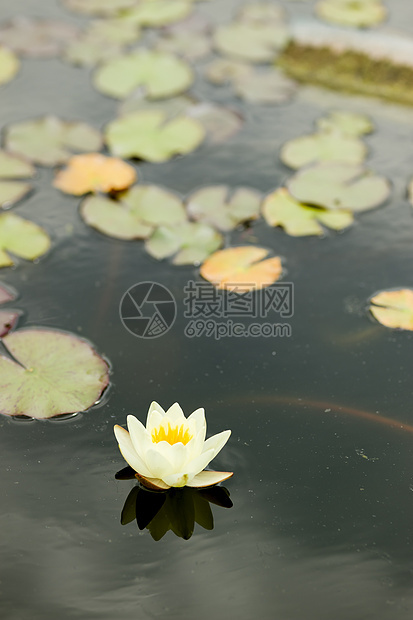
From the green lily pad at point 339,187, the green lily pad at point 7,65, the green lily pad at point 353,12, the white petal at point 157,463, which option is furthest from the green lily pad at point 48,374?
the green lily pad at point 353,12

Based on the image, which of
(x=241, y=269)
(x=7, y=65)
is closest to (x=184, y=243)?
(x=241, y=269)

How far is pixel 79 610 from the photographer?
176 cm

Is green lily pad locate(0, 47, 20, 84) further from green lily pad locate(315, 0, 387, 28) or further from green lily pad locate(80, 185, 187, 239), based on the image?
green lily pad locate(315, 0, 387, 28)

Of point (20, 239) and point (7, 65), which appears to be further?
point (7, 65)

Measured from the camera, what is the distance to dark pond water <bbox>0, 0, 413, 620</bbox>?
5.94 feet

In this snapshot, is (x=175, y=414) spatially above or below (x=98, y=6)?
below

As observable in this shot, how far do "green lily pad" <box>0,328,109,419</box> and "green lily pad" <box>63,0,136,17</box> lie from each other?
291cm

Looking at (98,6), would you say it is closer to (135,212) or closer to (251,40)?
(251,40)

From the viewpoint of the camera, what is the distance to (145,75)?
12.7 ft

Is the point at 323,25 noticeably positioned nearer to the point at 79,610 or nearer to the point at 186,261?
the point at 186,261

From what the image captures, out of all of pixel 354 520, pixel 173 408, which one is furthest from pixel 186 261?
pixel 354 520

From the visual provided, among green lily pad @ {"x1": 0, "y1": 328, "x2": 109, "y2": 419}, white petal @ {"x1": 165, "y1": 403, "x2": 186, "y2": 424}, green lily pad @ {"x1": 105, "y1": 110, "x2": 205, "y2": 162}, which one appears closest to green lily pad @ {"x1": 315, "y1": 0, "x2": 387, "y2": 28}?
green lily pad @ {"x1": 105, "y1": 110, "x2": 205, "y2": 162}

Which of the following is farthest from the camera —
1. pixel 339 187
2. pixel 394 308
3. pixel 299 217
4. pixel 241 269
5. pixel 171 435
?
pixel 339 187

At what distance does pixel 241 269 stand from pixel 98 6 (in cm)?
274
